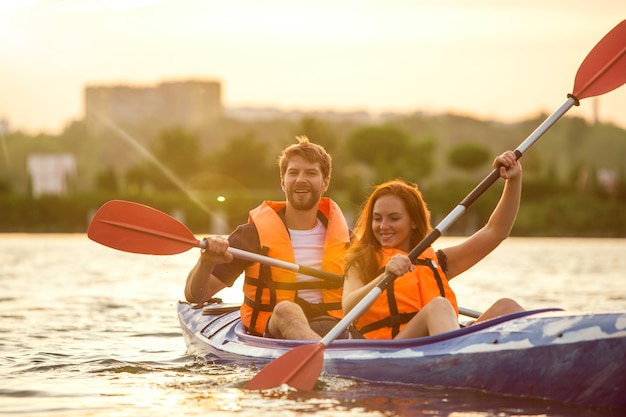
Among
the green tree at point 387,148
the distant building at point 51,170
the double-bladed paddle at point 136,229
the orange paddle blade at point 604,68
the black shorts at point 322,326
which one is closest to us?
the black shorts at point 322,326

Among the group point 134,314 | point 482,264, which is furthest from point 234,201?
point 134,314

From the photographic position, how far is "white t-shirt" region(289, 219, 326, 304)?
19.5 ft

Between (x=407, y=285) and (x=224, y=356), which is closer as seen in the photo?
(x=407, y=285)

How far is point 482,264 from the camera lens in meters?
19.6

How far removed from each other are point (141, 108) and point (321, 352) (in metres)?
122

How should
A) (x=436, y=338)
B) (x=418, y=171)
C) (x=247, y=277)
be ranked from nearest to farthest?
(x=436, y=338)
(x=247, y=277)
(x=418, y=171)

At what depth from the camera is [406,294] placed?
206 inches

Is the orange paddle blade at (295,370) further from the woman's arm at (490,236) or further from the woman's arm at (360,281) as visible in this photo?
the woman's arm at (490,236)

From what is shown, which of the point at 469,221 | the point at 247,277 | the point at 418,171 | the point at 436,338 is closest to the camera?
the point at 436,338

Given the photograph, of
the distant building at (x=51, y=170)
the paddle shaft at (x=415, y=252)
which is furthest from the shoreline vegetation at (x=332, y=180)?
the paddle shaft at (x=415, y=252)

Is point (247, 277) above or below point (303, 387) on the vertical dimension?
above

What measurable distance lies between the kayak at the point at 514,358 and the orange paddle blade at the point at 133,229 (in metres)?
1.16

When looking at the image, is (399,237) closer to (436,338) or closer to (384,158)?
(436,338)

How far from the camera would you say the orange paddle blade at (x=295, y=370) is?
17.0 ft
